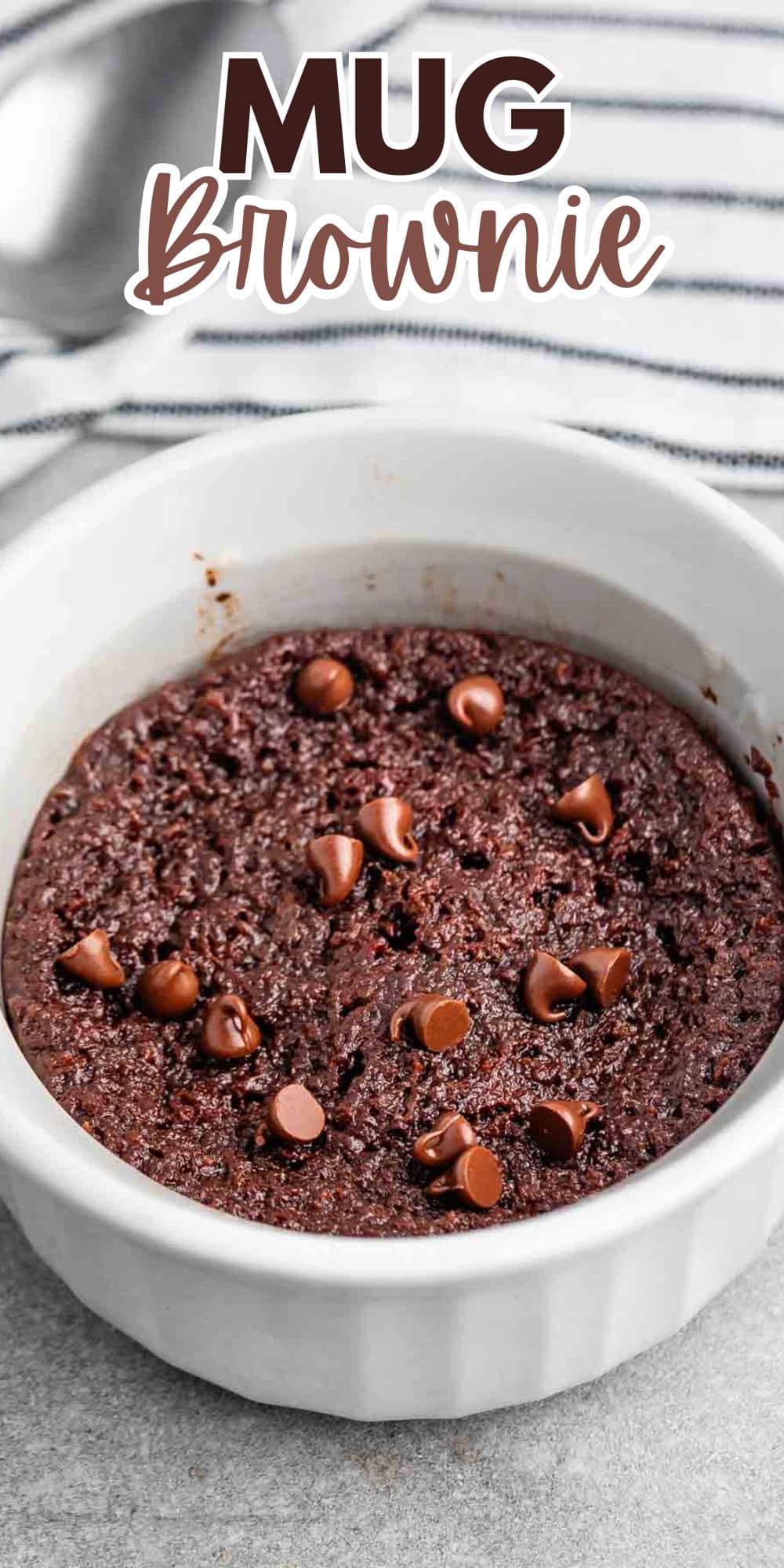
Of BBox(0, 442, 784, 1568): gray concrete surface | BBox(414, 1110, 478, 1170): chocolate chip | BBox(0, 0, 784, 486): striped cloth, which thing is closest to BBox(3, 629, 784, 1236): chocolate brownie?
BBox(414, 1110, 478, 1170): chocolate chip

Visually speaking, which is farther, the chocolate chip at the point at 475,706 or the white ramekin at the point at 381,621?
the chocolate chip at the point at 475,706

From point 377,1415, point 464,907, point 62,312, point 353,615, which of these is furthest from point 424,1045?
point 62,312

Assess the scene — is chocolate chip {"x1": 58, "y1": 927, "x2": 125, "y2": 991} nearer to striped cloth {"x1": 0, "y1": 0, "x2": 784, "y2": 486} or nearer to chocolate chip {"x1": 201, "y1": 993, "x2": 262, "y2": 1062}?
chocolate chip {"x1": 201, "y1": 993, "x2": 262, "y2": 1062}

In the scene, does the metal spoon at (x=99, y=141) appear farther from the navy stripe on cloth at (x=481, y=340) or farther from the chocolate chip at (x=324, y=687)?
the chocolate chip at (x=324, y=687)

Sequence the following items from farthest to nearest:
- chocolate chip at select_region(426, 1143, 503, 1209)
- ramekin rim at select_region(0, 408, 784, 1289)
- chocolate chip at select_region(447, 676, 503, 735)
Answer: chocolate chip at select_region(447, 676, 503, 735), chocolate chip at select_region(426, 1143, 503, 1209), ramekin rim at select_region(0, 408, 784, 1289)

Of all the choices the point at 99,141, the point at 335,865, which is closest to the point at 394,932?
the point at 335,865

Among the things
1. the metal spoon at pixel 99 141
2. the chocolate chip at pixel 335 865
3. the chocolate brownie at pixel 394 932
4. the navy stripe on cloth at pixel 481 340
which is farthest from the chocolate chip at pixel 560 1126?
the metal spoon at pixel 99 141
